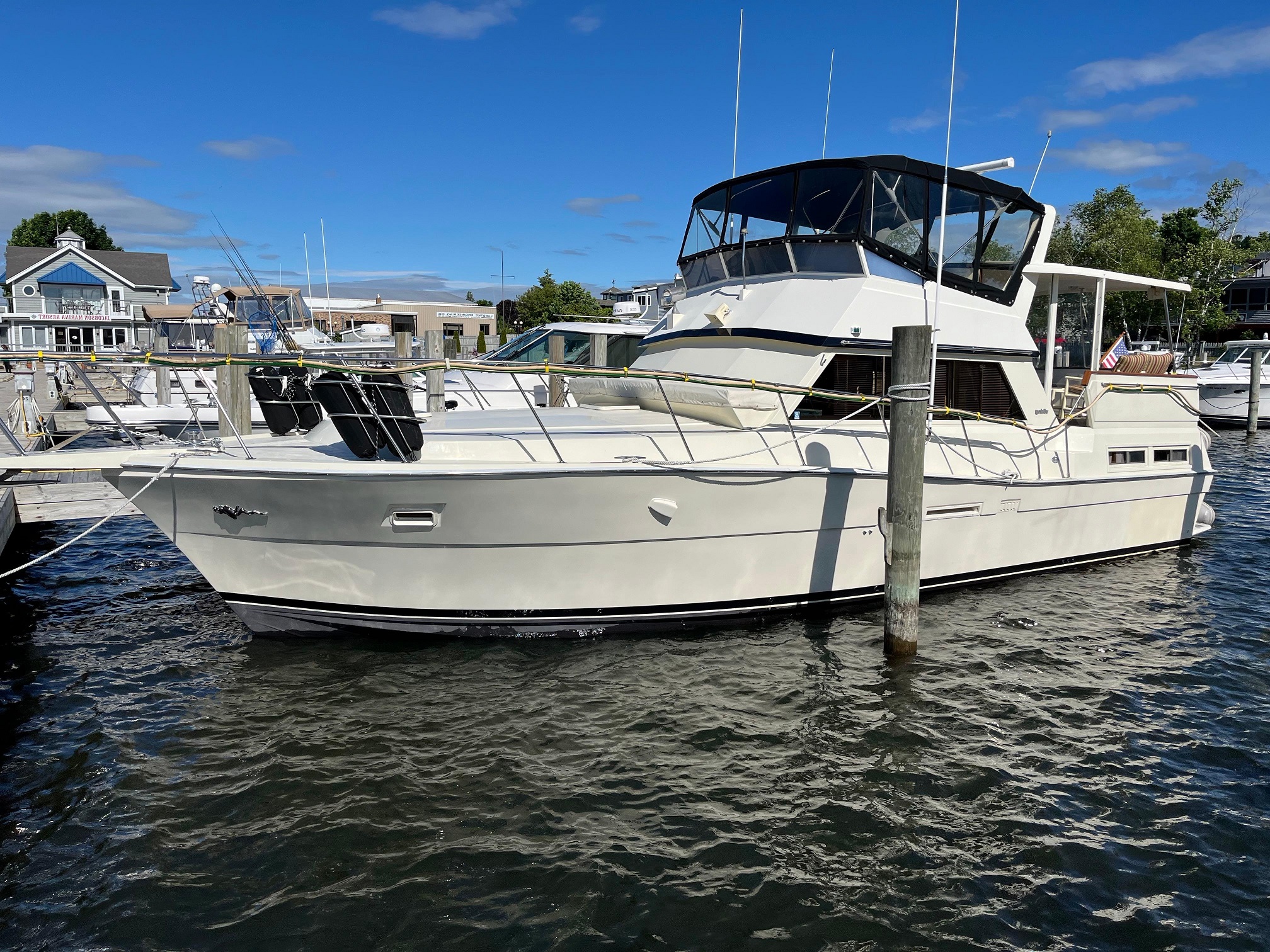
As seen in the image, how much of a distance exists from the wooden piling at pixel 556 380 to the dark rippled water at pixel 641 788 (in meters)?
6.19

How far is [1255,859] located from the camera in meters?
4.54

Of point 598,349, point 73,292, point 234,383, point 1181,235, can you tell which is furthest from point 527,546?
point 73,292

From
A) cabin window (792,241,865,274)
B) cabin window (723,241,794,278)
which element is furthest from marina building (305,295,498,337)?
cabin window (792,241,865,274)

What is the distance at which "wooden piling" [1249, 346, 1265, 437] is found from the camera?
24.3 metres

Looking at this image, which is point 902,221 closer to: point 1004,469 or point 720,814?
point 1004,469

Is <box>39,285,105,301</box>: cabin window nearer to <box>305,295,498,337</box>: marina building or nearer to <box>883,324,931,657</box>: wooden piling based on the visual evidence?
<box>305,295,498,337</box>: marina building

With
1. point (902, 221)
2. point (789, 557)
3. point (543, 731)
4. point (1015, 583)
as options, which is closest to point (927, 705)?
point (789, 557)

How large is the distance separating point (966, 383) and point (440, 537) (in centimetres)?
525

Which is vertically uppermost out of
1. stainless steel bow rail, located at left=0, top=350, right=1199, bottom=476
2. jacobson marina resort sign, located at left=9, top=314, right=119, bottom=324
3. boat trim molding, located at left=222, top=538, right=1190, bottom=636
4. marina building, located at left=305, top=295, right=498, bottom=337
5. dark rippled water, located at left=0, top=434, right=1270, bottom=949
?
marina building, located at left=305, top=295, right=498, bottom=337

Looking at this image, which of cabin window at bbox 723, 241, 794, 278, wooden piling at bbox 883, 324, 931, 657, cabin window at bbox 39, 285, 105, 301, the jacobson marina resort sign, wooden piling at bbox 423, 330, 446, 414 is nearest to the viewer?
wooden piling at bbox 883, 324, 931, 657

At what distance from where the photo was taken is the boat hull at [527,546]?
6.26 metres

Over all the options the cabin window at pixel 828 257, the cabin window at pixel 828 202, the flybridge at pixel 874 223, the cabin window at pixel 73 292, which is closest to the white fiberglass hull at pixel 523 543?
the cabin window at pixel 828 257

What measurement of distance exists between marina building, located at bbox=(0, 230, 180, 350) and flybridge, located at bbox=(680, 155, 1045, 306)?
134 feet

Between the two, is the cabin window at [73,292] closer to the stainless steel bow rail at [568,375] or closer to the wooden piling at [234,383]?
the wooden piling at [234,383]
